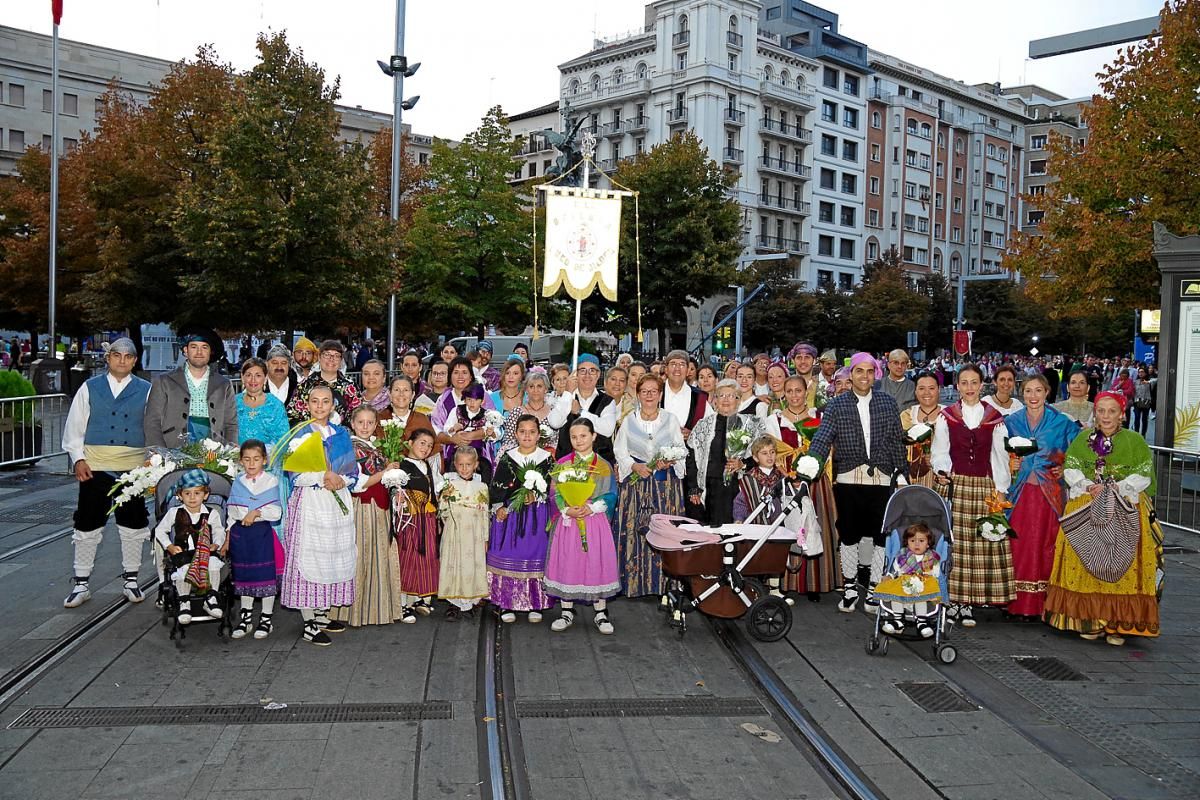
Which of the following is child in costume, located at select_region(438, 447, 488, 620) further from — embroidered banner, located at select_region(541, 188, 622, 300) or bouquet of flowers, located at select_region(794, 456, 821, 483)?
embroidered banner, located at select_region(541, 188, 622, 300)

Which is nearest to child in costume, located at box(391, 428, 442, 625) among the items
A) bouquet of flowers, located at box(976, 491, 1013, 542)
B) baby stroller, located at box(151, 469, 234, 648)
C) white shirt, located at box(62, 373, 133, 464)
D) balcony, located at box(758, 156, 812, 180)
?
baby stroller, located at box(151, 469, 234, 648)

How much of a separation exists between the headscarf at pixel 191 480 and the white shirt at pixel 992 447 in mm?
5501

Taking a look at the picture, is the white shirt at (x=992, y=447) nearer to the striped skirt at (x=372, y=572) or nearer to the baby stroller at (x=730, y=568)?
the baby stroller at (x=730, y=568)

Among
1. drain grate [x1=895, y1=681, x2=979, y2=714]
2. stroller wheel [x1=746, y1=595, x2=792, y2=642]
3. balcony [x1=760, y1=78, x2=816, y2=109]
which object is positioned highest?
balcony [x1=760, y1=78, x2=816, y2=109]

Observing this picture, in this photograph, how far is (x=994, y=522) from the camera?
7488 millimetres

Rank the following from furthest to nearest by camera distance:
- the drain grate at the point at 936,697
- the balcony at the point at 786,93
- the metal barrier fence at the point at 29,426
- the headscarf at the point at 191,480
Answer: the balcony at the point at 786,93 < the metal barrier fence at the point at 29,426 < the headscarf at the point at 191,480 < the drain grate at the point at 936,697

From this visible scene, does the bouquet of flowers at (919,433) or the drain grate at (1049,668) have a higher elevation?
the bouquet of flowers at (919,433)

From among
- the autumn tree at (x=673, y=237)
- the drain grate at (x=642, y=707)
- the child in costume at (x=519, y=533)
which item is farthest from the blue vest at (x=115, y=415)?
the autumn tree at (x=673, y=237)

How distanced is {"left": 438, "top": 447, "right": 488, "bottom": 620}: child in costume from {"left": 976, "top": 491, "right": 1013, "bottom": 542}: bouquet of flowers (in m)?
3.74

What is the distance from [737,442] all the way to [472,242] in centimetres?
2625

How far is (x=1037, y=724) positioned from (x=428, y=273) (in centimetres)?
2811

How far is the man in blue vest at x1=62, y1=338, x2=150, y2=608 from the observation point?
7848 millimetres

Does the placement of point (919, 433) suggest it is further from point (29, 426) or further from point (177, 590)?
point (29, 426)

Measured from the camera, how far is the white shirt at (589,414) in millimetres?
→ 8383
